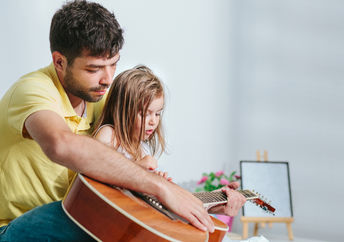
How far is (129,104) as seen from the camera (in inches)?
64.1

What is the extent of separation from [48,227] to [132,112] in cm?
60

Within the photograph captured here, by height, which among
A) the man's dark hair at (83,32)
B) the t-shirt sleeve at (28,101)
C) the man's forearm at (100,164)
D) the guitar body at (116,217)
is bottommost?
the guitar body at (116,217)

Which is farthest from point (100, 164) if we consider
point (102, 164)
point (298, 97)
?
point (298, 97)

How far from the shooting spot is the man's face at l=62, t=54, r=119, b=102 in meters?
1.42

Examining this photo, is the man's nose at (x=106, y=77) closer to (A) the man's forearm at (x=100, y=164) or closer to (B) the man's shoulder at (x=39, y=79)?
(B) the man's shoulder at (x=39, y=79)

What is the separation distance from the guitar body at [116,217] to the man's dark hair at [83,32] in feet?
1.67

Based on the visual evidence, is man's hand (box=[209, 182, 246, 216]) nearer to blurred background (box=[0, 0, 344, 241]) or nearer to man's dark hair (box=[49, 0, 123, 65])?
man's dark hair (box=[49, 0, 123, 65])

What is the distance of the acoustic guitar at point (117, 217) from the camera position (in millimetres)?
1027

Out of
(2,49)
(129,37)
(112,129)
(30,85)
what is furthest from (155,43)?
(30,85)

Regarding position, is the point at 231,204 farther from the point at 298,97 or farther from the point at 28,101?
the point at 298,97

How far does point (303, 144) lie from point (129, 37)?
1984 millimetres

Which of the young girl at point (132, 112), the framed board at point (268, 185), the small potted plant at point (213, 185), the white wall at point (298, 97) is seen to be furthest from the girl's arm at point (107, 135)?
the white wall at point (298, 97)

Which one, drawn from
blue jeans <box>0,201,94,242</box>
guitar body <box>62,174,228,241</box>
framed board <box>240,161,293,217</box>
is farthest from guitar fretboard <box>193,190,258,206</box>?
framed board <box>240,161,293,217</box>

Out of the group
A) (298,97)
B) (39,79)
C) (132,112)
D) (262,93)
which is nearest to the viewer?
(39,79)
